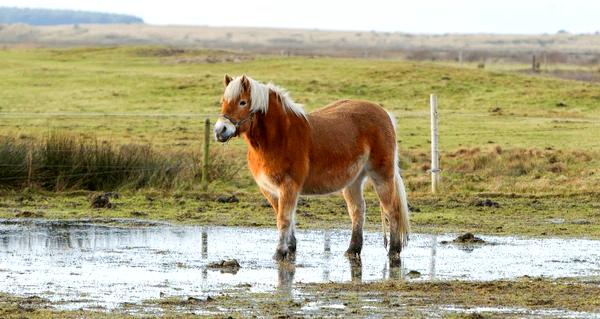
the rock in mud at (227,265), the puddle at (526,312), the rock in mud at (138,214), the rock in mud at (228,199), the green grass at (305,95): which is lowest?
the green grass at (305,95)

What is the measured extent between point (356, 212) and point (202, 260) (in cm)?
194

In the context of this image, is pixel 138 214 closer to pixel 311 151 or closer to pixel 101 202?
pixel 101 202

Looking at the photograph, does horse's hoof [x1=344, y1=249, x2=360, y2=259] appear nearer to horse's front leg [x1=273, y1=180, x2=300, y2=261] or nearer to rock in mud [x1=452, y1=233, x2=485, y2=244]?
horse's front leg [x1=273, y1=180, x2=300, y2=261]

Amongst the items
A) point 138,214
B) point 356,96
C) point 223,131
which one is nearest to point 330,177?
point 223,131

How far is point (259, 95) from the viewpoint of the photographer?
12.2 metres

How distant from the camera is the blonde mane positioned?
39.6 ft

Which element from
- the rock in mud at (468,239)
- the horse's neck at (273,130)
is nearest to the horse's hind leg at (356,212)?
the horse's neck at (273,130)

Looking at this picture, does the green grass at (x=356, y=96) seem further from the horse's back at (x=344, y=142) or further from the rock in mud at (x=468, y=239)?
the horse's back at (x=344, y=142)

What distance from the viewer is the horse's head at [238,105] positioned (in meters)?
12.0

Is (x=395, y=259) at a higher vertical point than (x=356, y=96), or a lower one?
higher

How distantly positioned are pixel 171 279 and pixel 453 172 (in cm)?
1275

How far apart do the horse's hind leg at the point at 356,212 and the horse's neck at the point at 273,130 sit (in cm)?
127

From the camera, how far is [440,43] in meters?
178

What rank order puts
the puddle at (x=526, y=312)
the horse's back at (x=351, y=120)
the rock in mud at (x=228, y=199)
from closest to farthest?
the puddle at (x=526, y=312), the horse's back at (x=351, y=120), the rock in mud at (x=228, y=199)
